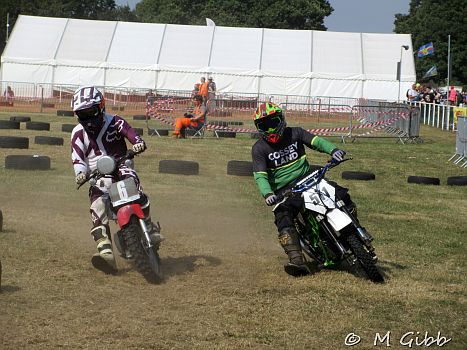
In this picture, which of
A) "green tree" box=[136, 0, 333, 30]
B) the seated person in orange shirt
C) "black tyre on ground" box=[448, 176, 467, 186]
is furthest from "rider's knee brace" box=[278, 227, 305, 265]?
"green tree" box=[136, 0, 333, 30]

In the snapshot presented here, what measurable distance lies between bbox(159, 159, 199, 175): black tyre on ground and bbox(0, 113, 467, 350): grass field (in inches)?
84.2

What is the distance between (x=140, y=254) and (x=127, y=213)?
431mm

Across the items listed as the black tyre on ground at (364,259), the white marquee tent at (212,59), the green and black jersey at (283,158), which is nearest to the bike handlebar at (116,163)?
the green and black jersey at (283,158)

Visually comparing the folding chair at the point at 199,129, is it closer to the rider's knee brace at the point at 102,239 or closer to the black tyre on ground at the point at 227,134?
the black tyre on ground at the point at 227,134

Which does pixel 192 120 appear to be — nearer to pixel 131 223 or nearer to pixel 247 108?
pixel 247 108

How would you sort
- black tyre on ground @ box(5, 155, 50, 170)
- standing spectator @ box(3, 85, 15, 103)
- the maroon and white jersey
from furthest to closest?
standing spectator @ box(3, 85, 15, 103), black tyre on ground @ box(5, 155, 50, 170), the maroon and white jersey

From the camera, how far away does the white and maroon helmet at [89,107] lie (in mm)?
8500

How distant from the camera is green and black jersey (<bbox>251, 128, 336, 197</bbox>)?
873 centimetres

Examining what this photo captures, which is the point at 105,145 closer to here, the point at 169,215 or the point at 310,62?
the point at 169,215

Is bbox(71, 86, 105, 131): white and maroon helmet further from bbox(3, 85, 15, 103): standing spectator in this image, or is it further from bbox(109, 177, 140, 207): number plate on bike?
bbox(3, 85, 15, 103): standing spectator

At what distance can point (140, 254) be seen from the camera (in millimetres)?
8047

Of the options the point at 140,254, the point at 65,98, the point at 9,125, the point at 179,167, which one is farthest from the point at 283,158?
the point at 65,98

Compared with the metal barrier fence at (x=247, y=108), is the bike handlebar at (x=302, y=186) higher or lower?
higher

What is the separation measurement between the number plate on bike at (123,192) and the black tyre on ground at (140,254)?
8.4 inches
